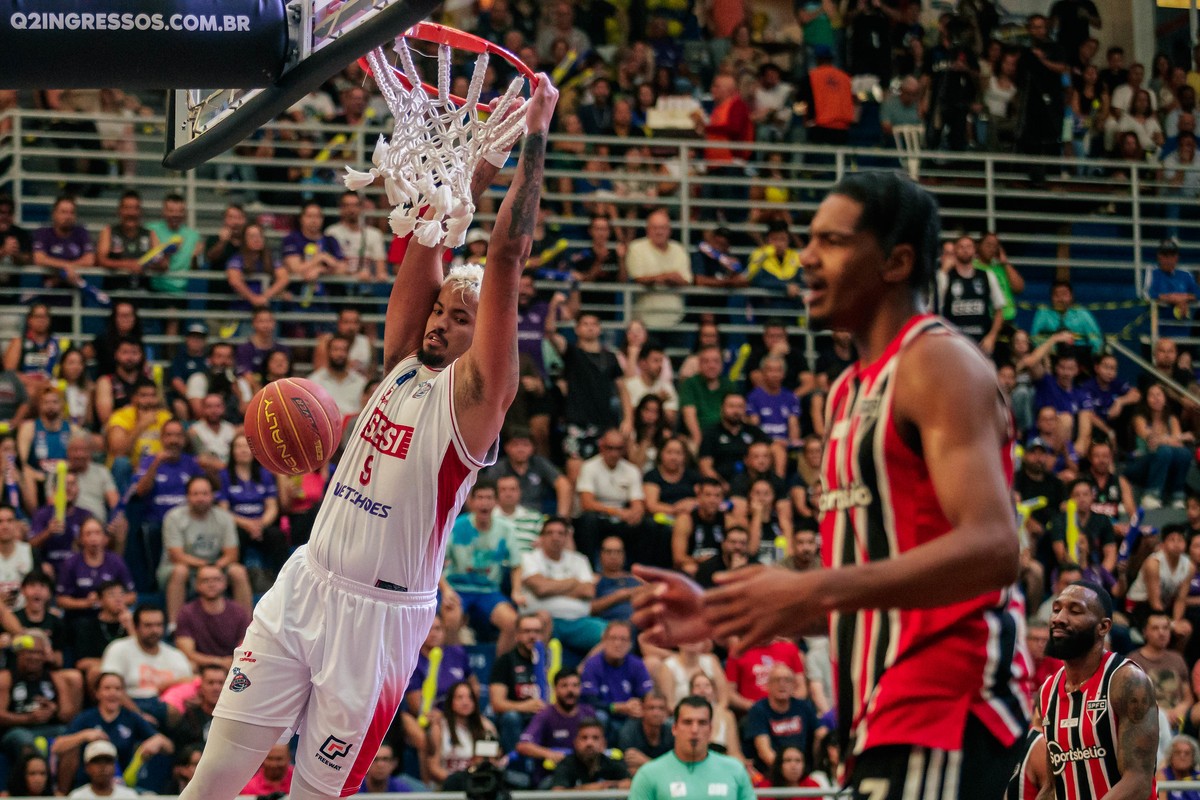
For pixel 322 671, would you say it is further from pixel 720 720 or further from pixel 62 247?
pixel 62 247

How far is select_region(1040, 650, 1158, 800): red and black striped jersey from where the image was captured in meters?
7.06

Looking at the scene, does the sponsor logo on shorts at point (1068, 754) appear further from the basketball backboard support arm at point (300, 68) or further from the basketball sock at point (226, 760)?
the basketball backboard support arm at point (300, 68)

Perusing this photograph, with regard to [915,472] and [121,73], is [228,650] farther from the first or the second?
[915,472]

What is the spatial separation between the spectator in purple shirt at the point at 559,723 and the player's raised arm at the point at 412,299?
536cm

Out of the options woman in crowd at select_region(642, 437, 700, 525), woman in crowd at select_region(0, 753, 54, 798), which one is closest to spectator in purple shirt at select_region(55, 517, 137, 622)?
woman in crowd at select_region(0, 753, 54, 798)

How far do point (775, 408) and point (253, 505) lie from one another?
16.6 feet

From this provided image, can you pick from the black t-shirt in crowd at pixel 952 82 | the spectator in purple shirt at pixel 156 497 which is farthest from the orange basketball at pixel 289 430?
the black t-shirt in crowd at pixel 952 82

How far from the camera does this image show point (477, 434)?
5738 millimetres

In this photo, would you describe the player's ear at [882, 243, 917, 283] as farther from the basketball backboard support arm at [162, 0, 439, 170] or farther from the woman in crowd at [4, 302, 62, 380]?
the woman in crowd at [4, 302, 62, 380]

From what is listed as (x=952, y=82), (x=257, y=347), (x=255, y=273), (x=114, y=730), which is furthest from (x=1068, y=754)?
(x=952, y=82)

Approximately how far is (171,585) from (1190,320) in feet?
39.4

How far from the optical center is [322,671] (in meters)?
5.65

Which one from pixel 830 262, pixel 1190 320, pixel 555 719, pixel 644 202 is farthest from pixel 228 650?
pixel 1190 320

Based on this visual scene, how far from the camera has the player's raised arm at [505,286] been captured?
5.45m
